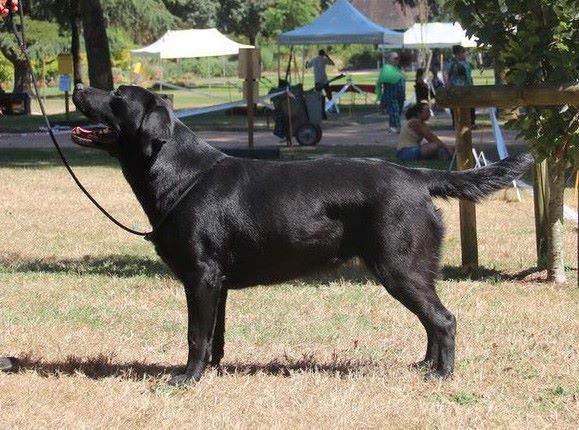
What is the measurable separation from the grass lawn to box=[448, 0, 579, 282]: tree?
0.82m

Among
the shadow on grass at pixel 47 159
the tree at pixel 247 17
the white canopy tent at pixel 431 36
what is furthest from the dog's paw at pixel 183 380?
the tree at pixel 247 17

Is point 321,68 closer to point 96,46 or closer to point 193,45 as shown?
point 96,46

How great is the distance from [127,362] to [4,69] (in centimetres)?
4860

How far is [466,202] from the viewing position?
9.39 meters

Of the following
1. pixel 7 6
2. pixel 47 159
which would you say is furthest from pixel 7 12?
pixel 47 159

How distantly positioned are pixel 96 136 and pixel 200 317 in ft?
3.56

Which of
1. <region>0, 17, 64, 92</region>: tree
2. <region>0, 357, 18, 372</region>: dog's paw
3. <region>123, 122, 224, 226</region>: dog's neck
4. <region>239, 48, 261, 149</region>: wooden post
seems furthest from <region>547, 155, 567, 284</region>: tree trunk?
<region>0, 17, 64, 92</region>: tree

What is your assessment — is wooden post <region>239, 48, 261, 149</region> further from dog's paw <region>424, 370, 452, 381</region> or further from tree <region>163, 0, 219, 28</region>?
tree <region>163, 0, 219, 28</region>

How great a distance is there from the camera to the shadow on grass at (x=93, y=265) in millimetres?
9430

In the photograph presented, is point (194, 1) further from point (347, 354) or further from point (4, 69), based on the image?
point (347, 354)

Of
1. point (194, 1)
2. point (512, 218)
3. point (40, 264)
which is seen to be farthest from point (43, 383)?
point (194, 1)

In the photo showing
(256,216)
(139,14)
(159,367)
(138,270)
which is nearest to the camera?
(256,216)

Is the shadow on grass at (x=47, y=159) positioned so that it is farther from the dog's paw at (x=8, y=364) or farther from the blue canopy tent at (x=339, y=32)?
the dog's paw at (x=8, y=364)

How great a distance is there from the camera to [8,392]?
5.60 metres
